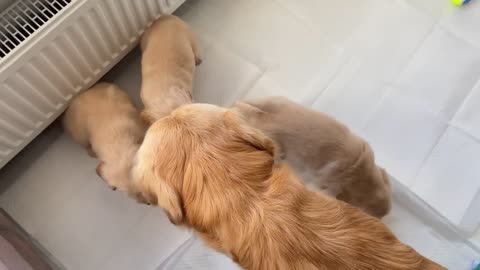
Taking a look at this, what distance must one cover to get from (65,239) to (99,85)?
0.52m

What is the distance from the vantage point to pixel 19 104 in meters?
1.38

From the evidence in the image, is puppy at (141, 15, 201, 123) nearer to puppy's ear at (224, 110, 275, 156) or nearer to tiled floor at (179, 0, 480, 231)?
tiled floor at (179, 0, 480, 231)

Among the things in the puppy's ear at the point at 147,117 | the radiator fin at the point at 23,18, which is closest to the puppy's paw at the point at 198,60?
the puppy's ear at the point at 147,117

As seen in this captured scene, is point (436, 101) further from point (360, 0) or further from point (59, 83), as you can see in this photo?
point (59, 83)

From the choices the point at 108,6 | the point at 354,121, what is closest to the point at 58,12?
the point at 108,6

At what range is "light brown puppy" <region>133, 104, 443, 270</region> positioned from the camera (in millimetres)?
1020

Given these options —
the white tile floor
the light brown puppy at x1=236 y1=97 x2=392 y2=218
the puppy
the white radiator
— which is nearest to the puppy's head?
the light brown puppy at x1=236 y1=97 x2=392 y2=218

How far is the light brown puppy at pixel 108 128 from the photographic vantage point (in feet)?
4.70

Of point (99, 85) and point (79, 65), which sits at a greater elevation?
point (79, 65)

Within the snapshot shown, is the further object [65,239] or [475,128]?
[475,128]

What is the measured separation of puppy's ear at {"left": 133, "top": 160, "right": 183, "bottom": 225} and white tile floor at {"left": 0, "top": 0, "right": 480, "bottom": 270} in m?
0.50

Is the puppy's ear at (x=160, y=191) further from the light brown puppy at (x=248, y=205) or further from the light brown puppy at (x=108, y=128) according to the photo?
the light brown puppy at (x=108, y=128)

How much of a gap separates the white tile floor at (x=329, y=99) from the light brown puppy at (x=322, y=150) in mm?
296

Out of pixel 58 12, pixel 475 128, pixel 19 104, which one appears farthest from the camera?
pixel 475 128
